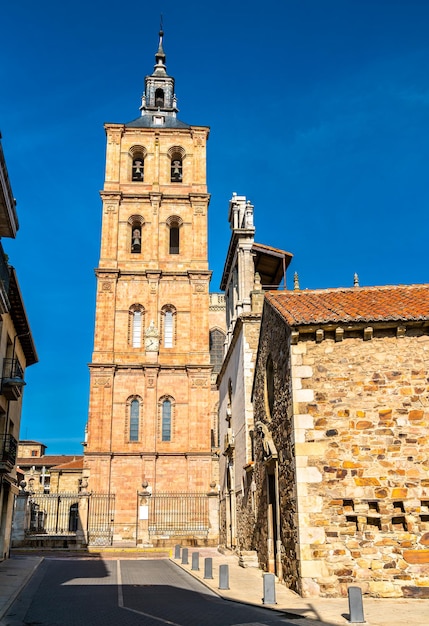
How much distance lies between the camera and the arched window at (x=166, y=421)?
133 ft

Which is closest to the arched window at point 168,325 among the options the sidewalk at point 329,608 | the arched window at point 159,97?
the arched window at point 159,97

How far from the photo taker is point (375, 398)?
12.7 metres

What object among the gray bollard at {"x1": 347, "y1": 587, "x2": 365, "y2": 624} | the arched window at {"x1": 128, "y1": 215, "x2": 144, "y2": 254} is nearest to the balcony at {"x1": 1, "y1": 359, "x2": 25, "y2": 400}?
the gray bollard at {"x1": 347, "y1": 587, "x2": 365, "y2": 624}

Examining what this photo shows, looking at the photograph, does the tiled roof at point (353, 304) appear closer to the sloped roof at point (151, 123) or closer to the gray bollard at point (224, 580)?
the gray bollard at point (224, 580)

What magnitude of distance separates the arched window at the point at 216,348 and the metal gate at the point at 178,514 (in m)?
17.3

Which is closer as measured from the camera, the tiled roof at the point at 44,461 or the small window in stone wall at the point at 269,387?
the small window in stone wall at the point at 269,387

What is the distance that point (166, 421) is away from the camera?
4081 centimetres

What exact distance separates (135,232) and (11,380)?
1044 inches

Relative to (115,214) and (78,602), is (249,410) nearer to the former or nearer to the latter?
(78,602)

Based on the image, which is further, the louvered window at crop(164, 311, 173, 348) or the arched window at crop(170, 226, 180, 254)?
the arched window at crop(170, 226, 180, 254)

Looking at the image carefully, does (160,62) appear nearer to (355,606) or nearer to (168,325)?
(168,325)

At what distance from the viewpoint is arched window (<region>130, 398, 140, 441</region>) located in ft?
132

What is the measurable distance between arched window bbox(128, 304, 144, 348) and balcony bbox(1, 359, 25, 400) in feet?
62.6

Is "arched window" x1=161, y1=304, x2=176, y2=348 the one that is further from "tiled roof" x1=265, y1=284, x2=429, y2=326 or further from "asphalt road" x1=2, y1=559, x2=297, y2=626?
"tiled roof" x1=265, y1=284, x2=429, y2=326
